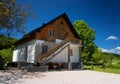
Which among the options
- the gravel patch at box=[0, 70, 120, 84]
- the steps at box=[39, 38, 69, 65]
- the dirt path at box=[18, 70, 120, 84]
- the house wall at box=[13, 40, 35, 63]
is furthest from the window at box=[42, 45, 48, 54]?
the dirt path at box=[18, 70, 120, 84]

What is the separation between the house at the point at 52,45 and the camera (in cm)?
2253

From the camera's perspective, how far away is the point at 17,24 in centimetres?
1834

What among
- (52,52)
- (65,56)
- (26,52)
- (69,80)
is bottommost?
(69,80)

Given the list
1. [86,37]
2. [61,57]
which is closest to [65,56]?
[61,57]

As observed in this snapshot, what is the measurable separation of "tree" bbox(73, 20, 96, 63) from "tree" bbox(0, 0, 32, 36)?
21158 millimetres

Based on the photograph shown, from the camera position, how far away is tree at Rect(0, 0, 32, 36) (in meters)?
15.6

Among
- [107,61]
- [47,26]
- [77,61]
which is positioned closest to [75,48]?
[77,61]

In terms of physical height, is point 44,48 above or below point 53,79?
above

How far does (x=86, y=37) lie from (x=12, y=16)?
78.7 feet

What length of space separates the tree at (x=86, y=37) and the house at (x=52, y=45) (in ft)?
34.0

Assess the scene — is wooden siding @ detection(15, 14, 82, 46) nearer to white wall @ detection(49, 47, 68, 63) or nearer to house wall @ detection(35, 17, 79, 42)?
house wall @ detection(35, 17, 79, 42)

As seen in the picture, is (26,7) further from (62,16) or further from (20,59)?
(20,59)

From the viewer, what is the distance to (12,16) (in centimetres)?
1712

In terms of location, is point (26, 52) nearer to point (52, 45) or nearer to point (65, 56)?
point (52, 45)
